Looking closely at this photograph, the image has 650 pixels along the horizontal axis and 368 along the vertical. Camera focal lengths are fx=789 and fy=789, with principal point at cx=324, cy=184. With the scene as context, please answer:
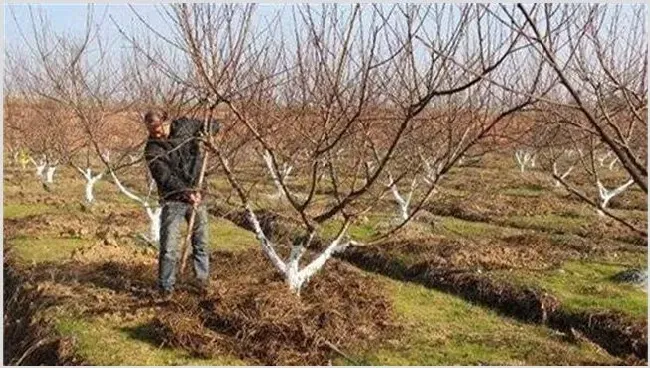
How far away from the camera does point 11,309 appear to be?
8.42 metres

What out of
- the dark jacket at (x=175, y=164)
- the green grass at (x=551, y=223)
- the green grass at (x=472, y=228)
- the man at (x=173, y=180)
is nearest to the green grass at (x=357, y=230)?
the green grass at (x=472, y=228)

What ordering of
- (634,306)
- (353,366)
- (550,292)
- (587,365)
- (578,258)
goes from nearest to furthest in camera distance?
(353,366) → (587,365) → (634,306) → (550,292) → (578,258)

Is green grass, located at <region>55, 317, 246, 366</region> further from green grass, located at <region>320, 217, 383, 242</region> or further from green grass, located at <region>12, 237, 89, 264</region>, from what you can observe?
green grass, located at <region>320, 217, 383, 242</region>

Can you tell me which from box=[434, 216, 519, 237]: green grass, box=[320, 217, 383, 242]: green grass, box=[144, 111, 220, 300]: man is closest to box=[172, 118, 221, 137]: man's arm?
box=[144, 111, 220, 300]: man

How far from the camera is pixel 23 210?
16031 millimetres

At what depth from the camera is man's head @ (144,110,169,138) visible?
22.3 ft

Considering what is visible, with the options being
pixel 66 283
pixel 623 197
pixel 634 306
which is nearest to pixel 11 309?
pixel 66 283

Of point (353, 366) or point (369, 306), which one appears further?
point (369, 306)

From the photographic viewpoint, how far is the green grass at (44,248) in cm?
1020

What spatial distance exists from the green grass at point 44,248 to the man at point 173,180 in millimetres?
3422

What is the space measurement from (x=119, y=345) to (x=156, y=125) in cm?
188

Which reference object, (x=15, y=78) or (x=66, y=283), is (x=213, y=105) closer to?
(x=66, y=283)

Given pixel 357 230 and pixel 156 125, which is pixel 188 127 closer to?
pixel 156 125

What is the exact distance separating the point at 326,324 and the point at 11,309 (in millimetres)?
3949
